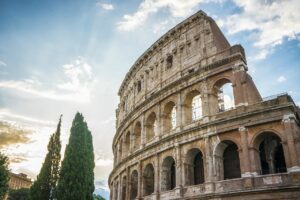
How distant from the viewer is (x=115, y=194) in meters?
26.9

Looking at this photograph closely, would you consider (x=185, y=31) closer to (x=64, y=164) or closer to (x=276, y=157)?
(x=276, y=157)

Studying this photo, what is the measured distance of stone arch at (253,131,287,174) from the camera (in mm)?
16125

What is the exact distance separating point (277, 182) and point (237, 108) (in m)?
4.44

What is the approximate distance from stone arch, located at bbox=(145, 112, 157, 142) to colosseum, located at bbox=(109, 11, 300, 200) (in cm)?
8

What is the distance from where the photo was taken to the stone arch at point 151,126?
22.9 meters

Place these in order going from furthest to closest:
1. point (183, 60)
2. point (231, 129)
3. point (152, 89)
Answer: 1. point (152, 89)
2. point (183, 60)
3. point (231, 129)

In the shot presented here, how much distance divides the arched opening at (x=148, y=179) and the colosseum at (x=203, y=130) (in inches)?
2.7

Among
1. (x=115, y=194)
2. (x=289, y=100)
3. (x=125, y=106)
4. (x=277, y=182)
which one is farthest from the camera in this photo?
(x=125, y=106)

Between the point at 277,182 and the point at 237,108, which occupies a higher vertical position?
the point at 237,108

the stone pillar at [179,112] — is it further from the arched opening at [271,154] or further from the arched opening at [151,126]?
the arched opening at [271,154]

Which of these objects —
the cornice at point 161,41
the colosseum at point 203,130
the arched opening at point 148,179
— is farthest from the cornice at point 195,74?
the arched opening at point 148,179

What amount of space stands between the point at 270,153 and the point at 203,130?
3.81 meters

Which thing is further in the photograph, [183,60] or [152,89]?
[152,89]

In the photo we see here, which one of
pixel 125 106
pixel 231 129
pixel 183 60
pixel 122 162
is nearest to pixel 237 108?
pixel 231 129
